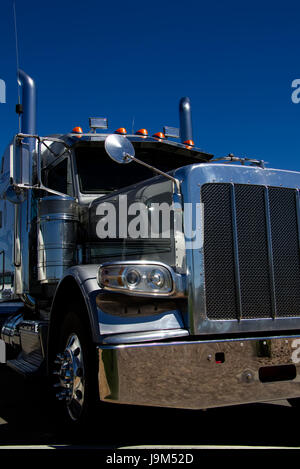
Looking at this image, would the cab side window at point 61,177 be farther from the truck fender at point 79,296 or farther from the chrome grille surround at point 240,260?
the chrome grille surround at point 240,260

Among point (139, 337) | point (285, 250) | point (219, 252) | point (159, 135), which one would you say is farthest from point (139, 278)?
point (159, 135)

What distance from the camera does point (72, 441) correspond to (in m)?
3.26

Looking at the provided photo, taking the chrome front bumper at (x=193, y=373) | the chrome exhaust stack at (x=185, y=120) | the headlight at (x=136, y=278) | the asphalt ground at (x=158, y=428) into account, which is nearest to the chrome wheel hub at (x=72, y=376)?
the asphalt ground at (x=158, y=428)

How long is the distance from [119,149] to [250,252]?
3.94ft

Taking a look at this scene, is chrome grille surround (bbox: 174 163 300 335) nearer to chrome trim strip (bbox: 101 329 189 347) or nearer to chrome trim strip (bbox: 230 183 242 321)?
chrome trim strip (bbox: 230 183 242 321)

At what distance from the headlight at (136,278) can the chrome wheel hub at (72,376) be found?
609 millimetres

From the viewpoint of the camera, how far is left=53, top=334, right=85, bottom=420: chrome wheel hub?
327 cm

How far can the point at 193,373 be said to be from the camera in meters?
2.88

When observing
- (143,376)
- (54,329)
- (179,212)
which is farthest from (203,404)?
(54,329)

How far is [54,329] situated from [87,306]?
858 millimetres

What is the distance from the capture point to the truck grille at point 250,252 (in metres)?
3.21

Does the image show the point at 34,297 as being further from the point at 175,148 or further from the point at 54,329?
the point at 175,148

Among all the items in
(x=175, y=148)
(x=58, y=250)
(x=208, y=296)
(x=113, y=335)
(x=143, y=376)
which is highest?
(x=175, y=148)

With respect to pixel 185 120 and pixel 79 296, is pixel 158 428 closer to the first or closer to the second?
pixel 79 296
